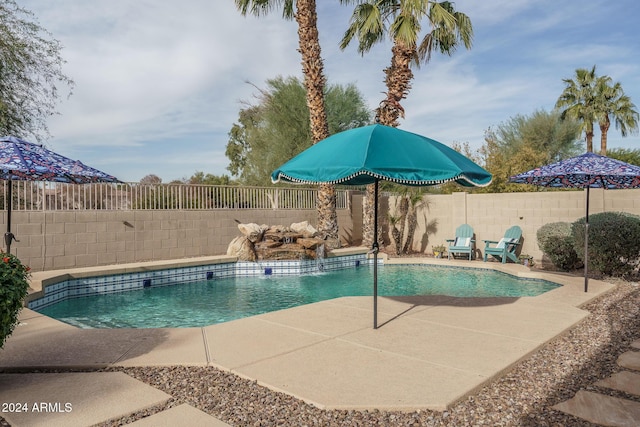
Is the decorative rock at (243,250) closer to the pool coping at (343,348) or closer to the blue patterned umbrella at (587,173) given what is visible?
the pool coping at (343,348)

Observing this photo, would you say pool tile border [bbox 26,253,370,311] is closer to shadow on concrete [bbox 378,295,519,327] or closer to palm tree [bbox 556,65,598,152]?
shadow on concrete [bbox 378,295,519,327]

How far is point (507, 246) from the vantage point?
38.1 feet

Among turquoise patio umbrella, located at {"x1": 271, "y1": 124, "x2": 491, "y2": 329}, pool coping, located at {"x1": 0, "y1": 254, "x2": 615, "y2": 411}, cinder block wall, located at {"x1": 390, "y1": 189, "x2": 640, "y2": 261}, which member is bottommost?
pool coping, located at {"x1": 0, "y1": 254, "x2": 615, "y2": 411}

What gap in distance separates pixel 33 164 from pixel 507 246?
34.8 feet

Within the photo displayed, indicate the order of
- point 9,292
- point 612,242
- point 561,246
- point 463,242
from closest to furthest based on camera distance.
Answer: point 9,292, point 612,242, point 561,246, point 463,242

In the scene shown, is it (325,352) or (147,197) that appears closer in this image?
(325,352)

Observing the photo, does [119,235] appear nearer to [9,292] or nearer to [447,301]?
[447,301]

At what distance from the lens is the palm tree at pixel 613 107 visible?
959 inches

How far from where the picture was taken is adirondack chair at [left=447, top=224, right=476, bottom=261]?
1238 centimetres

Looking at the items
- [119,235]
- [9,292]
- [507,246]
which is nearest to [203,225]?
[119,235]

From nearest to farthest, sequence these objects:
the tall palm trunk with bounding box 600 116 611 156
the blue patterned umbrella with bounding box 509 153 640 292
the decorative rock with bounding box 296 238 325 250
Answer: the blue patterned umbrella with bounding box 509 153 640 292 < the decorative rock with bounding box 296 238 325 250 < the tall palm trunk with bounding box 600 116 611 156

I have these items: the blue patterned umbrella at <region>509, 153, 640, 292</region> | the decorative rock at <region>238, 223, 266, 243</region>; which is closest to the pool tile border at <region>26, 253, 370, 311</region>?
the decorative rock at <region>238, 223, 266, 243</region>

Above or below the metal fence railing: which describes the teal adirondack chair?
below

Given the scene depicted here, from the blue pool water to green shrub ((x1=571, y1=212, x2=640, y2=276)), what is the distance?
0.98 m
